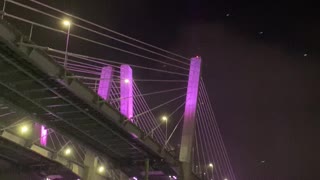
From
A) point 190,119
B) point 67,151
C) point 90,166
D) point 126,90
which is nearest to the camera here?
point 190,119

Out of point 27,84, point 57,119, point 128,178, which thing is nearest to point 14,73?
point 27,84

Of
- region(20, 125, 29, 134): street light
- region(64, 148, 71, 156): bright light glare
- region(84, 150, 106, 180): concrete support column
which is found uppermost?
region(20, 125, 29, 134): street light

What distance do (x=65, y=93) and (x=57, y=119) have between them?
161 inches

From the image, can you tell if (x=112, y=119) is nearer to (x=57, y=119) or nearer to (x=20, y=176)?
(x=57, y=119)

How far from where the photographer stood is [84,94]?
27312 millimetres

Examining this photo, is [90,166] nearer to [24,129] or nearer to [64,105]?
[24,129]

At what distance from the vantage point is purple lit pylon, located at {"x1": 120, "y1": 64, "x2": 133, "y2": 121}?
39.1 meters

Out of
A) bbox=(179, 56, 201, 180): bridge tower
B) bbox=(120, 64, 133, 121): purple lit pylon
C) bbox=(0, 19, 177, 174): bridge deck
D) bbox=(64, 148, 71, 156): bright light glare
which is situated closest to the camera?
bbox=(0, 19, 177, 174): bridge deck

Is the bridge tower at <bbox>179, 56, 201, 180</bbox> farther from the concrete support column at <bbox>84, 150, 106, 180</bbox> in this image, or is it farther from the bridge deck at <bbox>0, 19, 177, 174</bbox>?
the concrete support column at <bbox>84, 150, 106, 180</bbox>

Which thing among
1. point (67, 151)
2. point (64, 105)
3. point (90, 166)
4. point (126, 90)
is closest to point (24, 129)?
point (90, 166)

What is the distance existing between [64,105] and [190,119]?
40.0ft

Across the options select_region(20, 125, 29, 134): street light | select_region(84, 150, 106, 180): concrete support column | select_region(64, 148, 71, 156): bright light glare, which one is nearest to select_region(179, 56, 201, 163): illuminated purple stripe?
select_region(84, 150, 106, 180): concrete support column

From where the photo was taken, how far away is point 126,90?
39750 mm

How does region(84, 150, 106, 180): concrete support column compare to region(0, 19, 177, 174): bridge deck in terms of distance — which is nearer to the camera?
region(0, 19, 177, 174): bridge deck
